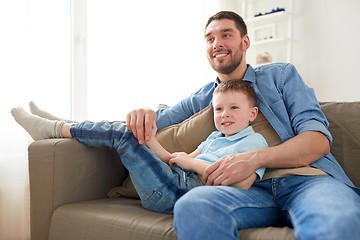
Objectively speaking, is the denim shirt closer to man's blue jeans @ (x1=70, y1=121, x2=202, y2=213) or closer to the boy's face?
the boy's face

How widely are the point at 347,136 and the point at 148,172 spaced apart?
84cm

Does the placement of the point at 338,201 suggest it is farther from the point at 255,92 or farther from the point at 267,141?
the point at 255,92

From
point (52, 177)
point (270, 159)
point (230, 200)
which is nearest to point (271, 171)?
point (270, 159)

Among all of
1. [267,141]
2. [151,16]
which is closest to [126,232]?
[267,141]

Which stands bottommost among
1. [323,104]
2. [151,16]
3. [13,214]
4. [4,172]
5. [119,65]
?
[13,214]

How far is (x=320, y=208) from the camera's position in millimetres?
866

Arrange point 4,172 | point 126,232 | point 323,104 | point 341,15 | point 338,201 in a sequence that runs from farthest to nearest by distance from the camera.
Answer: point 341,15
point 4,172
point 323,104
point 126,232
point 338,201

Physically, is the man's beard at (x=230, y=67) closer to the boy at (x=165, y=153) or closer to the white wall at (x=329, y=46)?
the boy at (x=165, y=153)

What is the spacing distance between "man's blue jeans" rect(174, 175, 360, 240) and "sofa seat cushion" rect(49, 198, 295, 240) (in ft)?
0.23

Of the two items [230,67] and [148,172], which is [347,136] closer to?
[230,67]

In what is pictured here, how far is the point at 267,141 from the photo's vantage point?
133 centimetres

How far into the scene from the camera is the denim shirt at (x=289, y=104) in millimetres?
1256

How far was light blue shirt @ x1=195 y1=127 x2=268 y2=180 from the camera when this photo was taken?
1239 mm

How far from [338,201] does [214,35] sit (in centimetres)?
99
